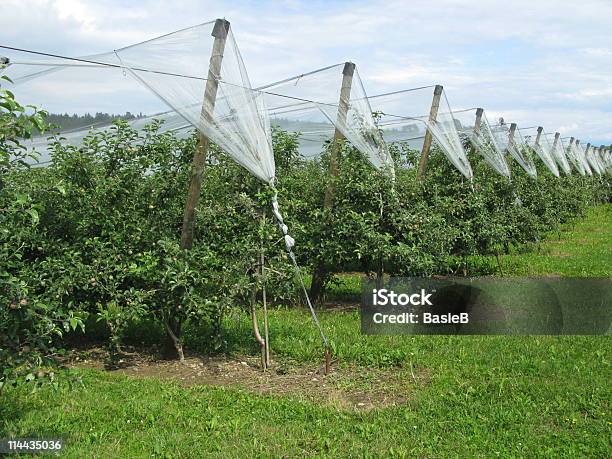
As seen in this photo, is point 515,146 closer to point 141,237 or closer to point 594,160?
point 141,237

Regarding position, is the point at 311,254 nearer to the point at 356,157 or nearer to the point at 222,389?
the point at 356,157

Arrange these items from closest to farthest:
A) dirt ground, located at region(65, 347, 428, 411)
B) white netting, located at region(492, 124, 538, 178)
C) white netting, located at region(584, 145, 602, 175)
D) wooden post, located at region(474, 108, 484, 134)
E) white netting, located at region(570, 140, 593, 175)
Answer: dirt ground, located at region(65, 347, 428, 411), wooden post, located at region(474, 108, 484, 134), white netting, located at region(492, 124, 538, 178), white netting, located at region(570, 140, 593, 175), white netting, located at region(584, 145, 602, 175)

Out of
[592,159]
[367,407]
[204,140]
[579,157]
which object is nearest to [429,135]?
[204,140]

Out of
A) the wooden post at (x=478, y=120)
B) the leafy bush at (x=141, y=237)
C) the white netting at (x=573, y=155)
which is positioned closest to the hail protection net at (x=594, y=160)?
the white netting at (x=573, y=155)

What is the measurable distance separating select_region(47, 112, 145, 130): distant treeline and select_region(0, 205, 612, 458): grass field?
203 cm

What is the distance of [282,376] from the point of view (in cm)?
508

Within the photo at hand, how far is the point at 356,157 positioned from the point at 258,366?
295 cm

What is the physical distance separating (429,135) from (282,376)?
5192 mm

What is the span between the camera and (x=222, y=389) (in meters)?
4.69

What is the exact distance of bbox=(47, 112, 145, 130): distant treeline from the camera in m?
5.57

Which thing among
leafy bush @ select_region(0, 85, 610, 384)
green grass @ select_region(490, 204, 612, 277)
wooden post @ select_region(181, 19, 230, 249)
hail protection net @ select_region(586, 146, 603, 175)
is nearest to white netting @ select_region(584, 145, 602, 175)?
hail protection net @ select_region(586, 146, 603, 175)

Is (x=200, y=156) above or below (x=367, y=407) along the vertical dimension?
above

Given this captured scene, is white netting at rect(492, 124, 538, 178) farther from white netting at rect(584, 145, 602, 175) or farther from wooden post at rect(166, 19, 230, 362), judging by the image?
white netting at rect(584, 145, 602, 175)

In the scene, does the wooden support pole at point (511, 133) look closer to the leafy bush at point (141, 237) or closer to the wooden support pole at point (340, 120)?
the wooden support pole at point (340, 120)
